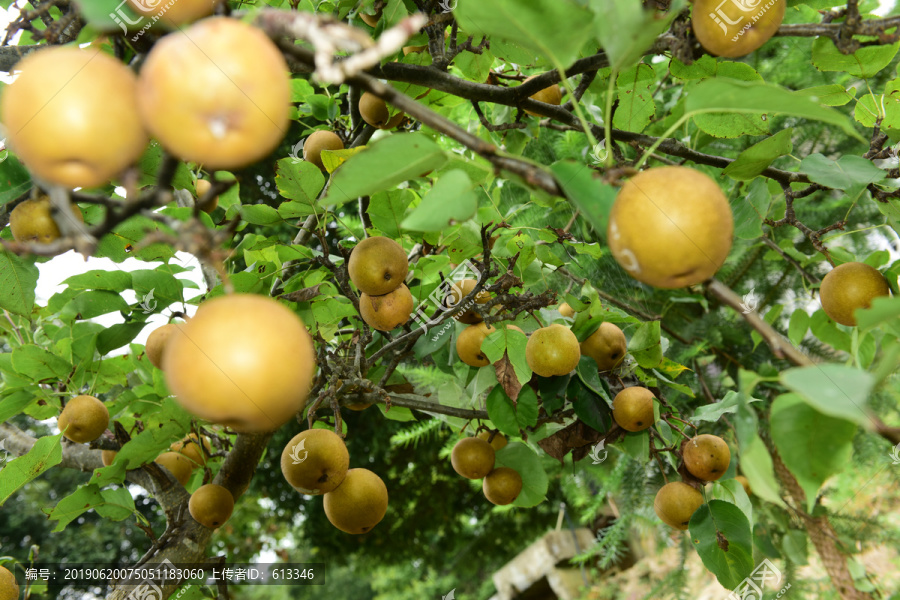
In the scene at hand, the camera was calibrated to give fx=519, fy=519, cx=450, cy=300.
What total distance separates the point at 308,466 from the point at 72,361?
932 millimetres

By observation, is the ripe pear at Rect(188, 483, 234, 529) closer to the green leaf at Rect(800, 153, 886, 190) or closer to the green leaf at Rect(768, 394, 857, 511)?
the green leaf at Rect(768, 394, 857, 511)

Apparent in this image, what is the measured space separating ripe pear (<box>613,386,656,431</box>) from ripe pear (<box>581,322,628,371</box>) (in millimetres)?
97

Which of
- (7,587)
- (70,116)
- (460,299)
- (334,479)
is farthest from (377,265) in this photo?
(7,587)

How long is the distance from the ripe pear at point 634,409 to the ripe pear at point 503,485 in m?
0.37

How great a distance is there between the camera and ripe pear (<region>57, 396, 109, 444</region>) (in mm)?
1333

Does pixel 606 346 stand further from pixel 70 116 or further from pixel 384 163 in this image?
pixel 70 116

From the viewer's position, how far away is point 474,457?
4.53ft

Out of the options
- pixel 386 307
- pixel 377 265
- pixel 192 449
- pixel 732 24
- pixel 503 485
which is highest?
pixel 732 24

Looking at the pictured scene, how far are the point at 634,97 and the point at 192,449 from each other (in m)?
1.73

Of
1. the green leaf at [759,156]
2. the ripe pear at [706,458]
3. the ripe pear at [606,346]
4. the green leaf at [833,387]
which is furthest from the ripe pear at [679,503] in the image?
the green leaf at [833,387]

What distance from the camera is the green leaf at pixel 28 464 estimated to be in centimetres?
112

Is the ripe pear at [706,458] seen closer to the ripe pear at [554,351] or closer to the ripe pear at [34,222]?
the ripe pear at [554,351]

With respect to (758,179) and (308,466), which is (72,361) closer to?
(308,466)

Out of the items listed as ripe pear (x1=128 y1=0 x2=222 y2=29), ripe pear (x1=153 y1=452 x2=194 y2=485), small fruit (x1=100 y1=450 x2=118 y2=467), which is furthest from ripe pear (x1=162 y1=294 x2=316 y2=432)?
ripe pear (x1=153 y1=452 x2=194 y2=485)
